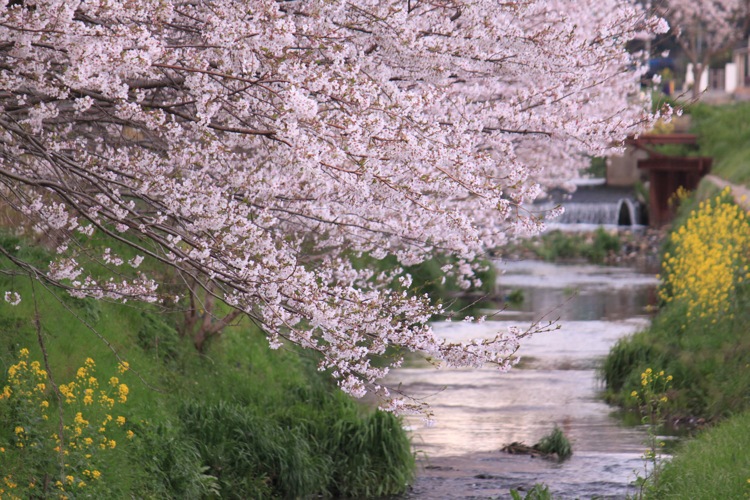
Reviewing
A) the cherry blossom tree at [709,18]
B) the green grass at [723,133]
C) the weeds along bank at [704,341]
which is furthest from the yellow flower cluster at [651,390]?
the cherry blossom tree at [709,18]

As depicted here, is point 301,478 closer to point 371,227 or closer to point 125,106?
point 371,227

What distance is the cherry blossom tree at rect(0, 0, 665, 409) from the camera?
18.3ft

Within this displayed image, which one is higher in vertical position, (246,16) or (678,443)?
(246,16)

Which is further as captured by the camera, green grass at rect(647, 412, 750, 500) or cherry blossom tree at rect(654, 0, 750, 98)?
cherry blossom tree at rect(654, 0, 750, 98)

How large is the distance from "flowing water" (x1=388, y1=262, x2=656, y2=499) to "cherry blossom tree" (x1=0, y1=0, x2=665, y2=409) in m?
1.58

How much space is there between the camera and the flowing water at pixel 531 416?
10117 mm

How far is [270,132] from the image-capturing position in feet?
18.5

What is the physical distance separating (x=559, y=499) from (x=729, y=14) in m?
48.3

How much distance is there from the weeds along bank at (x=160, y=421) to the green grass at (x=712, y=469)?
2.60 m

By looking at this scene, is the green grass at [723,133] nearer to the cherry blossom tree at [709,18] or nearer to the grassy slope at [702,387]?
the cherry blossom tree at [709,18]

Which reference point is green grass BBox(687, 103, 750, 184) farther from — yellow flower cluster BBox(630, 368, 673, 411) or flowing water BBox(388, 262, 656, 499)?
yellow flower cluster BBox(630, 368, 673, 411)

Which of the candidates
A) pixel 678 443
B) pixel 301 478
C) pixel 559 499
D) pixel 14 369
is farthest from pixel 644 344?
pixel 14 369

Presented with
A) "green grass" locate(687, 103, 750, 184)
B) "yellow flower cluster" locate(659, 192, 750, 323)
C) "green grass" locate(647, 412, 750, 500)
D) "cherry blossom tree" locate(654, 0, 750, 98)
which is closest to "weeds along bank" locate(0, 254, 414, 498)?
"green grass" locate(647, 412, 750, 500)

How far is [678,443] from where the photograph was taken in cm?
1105
